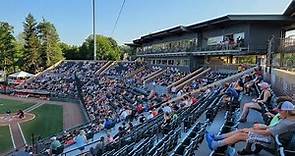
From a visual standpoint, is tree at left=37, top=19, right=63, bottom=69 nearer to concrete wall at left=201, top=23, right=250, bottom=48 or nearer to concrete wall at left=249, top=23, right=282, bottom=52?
concrete wall at left=201, top=23, right=250, bottom=48

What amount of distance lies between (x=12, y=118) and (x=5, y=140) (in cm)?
847

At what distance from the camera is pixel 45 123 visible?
95.3 ft

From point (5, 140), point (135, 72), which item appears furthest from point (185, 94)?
point (135, 72)

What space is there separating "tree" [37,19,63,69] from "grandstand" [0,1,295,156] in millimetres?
5932

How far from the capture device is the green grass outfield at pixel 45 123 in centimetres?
2552

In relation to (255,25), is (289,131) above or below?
below

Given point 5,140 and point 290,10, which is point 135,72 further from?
point 5,140

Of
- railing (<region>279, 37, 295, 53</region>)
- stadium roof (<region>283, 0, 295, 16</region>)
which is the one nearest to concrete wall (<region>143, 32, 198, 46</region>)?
stadium roof (<region>283, 0, 295, 16</region>)

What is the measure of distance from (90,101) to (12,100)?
16.3m

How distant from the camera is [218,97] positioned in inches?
523

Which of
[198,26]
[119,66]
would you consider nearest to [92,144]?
[198,26]

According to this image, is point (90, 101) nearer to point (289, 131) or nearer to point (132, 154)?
point (132, 154)

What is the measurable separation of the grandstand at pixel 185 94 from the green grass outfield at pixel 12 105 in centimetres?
395


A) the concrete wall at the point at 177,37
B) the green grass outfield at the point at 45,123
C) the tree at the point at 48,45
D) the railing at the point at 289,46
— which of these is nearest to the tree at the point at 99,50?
the tree at the point at 48,45
